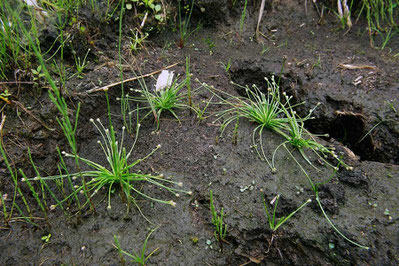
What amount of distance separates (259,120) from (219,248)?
1.05 metres

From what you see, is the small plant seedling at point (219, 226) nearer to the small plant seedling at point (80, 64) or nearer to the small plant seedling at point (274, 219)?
the small plant seedling at point (274, 219)

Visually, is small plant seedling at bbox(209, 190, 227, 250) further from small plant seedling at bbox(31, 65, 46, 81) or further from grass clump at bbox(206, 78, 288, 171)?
small plant seedling at bbox(31, 65, 46, 81)

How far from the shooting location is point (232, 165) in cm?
219

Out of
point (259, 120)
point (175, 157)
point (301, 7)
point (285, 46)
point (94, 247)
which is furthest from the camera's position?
point (301, 7)

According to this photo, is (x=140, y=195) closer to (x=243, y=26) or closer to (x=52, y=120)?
(x=52, y=120)

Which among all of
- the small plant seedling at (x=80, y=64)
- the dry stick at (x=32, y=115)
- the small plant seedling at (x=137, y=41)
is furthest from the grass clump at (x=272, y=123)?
the dry stick at (x=32, y=115)

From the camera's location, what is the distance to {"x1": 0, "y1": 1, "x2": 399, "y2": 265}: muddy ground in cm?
183

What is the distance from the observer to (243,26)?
11.0 ft

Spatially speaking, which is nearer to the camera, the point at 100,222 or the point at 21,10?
the point at 100,222

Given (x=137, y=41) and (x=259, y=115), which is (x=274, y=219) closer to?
(x=259, y=115)

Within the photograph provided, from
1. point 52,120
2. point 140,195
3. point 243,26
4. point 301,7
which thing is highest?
point 301,7

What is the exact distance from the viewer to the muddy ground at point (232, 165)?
5.99 ft

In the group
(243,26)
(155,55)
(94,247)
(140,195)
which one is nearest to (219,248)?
(140,195)

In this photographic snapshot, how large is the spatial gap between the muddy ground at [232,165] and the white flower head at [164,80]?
168mm
